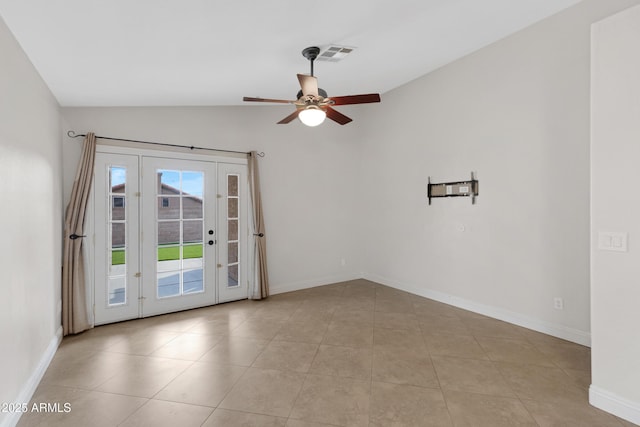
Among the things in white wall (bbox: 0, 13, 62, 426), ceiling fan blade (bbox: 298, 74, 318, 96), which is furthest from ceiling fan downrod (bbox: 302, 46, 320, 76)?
white wall (bbox: 0, 13, 62, 426)

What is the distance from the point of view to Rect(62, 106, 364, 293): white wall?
438 centimetres

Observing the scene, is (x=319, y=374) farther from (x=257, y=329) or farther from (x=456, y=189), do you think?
(x=456, y=189)

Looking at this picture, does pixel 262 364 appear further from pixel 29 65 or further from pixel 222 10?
pixel 29 65

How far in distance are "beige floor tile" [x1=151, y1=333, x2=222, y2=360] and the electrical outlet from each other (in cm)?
375

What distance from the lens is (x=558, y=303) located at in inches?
134

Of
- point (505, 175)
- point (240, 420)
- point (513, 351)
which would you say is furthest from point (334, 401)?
point (505, 175)

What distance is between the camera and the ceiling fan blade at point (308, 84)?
2.83 metres

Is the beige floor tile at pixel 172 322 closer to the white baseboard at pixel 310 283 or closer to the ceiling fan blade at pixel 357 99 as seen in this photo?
the white baseboard at pixel 310 283

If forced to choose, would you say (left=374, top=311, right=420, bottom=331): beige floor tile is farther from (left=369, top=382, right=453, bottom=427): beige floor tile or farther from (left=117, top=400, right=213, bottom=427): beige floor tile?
(left=117, top=400, right=213, bottom=427): beige floor tile

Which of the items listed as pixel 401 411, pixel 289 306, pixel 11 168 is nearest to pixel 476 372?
pixel 401 411

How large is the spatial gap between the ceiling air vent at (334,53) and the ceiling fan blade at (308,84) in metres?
0.51

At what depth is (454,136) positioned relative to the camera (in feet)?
14.7

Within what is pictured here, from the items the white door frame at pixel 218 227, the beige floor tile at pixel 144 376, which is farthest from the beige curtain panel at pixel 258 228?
the beige floor tile at pixel 144 376

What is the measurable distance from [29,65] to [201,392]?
303 centimetres
